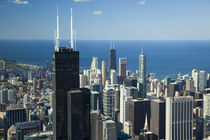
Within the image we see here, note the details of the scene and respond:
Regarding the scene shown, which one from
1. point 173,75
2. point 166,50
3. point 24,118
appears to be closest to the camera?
point 24,118

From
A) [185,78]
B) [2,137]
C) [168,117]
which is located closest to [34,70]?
[2,137]

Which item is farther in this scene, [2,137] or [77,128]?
[2,137]

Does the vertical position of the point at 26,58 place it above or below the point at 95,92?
above

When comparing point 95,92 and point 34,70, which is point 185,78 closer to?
point 95,92

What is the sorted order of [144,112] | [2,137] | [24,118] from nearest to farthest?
1. [2,137]
2. [24,118]
3. [144,112]

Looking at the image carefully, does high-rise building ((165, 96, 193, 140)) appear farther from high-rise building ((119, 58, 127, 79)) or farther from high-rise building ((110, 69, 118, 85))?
high-rise building ((119, 58, 127, 79))

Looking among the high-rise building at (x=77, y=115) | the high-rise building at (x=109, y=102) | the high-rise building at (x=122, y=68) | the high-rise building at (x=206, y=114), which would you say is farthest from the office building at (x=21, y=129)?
the high-rise building at (x=122, y=68)

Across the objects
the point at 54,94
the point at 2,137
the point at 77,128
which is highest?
the point at 54,94

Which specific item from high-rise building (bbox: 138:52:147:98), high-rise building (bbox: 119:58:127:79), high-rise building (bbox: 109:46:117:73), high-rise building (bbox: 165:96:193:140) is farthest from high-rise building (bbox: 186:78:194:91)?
high-rise building (bbox: 109:46:117:73)
